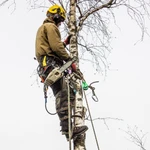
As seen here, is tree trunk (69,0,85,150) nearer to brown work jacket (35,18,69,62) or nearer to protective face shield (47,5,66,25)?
brown work jacket (35,18,69,62)

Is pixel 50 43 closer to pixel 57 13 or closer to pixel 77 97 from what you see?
pixel 57 13

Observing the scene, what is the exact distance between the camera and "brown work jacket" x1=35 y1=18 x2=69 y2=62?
3275 mm

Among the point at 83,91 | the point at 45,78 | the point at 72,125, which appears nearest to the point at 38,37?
the point at 45,78

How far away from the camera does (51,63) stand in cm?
332

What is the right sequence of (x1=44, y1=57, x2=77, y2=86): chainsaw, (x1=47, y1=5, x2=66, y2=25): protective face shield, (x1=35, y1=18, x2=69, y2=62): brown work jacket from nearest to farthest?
(x1=44, y1=57, x2=77, y2=86): chainsaw → (x1=35, y1=18, x2=69, y2=62): brown work jacket → (x1=47, y1=5, x2=66, y2=25): protective face shield

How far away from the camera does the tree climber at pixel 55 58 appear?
3194 millimetres

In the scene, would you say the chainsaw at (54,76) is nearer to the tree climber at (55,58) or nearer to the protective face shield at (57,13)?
the tree climber at (55,58)

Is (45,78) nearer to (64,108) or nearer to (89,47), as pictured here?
(64,108)

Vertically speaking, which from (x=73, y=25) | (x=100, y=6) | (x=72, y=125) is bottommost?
(x=72, y=125)

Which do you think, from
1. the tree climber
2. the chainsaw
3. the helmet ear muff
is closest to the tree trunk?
the tree climber

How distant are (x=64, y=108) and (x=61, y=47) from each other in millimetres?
620

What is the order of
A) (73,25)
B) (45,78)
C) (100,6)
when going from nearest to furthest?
(45,78) < (73,25) < (100,6)

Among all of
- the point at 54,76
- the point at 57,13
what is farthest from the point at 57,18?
the point at 54,76

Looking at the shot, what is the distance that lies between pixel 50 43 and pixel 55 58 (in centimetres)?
18
